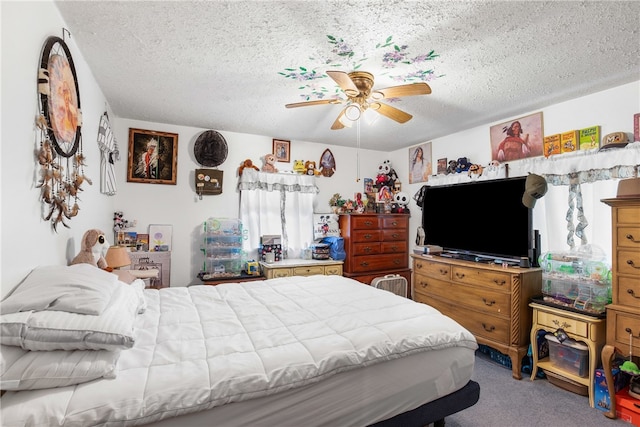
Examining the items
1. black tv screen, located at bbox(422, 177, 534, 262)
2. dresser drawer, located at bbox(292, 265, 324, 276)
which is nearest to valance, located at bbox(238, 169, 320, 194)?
dresser drawer, located at bbox(292, 265, 324, 276)

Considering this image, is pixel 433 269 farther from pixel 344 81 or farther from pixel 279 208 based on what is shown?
pixel 344 81

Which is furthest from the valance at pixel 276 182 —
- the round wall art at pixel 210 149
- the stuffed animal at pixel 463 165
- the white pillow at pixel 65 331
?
the white pillow at pixel 65 331

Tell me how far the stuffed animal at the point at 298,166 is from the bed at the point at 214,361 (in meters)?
2.61

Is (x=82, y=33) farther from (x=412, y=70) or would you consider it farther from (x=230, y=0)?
(x=412, y=70)

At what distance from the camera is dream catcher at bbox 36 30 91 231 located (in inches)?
57.4

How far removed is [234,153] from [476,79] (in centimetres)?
290

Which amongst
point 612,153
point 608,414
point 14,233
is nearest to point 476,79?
point 612,153

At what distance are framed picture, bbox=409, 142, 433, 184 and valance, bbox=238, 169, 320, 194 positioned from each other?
4.89 ft

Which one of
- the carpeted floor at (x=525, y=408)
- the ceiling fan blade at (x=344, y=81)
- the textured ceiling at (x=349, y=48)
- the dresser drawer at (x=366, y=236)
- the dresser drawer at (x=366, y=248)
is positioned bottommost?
the carpeted floor at (x=525, y=408)

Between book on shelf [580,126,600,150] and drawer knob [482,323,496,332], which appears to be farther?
drawer knob [482,323,496,332]

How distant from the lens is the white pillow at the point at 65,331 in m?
1.02

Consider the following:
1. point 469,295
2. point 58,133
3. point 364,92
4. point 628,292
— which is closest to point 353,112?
point 364,92

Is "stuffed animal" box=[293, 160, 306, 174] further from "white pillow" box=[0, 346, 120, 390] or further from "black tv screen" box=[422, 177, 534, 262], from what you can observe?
"white pillow" box=[0, 346, 120, 390]

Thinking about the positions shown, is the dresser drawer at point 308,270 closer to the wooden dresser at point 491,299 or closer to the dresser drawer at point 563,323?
the wooden dresser at point 491,299
